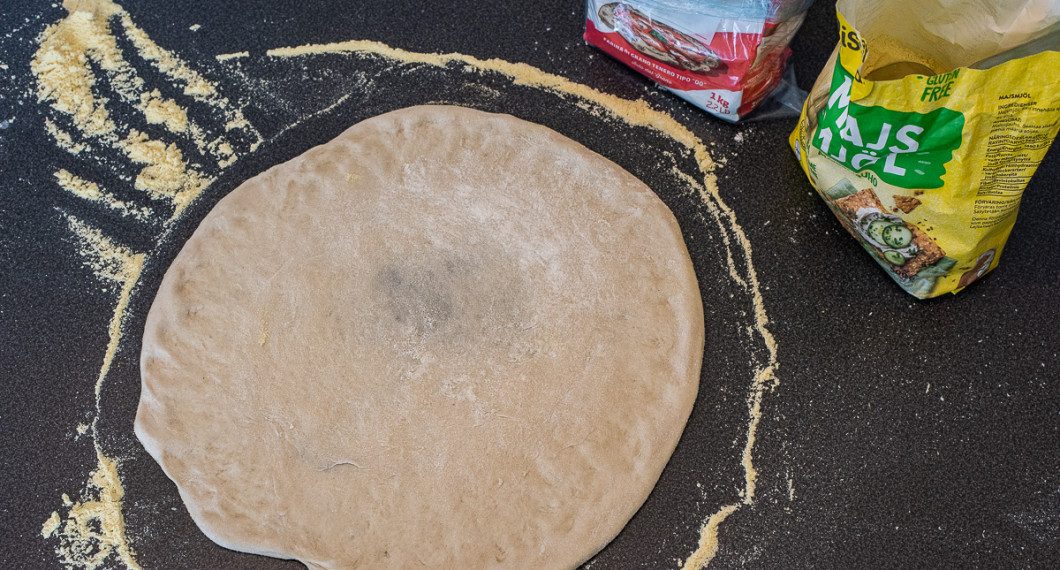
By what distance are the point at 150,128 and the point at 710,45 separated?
3.47 ft

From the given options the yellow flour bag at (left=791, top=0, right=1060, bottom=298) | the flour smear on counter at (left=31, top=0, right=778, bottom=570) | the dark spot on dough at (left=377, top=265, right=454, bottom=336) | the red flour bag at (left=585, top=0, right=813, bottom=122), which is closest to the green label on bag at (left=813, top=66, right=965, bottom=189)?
the yellow flour bag at (left=791, top=0, right=1060, bottom=298)

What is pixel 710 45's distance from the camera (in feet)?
4.00

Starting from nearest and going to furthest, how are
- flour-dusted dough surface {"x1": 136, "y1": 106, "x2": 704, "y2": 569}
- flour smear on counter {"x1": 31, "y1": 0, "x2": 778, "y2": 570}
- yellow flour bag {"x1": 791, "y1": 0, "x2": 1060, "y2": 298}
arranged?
yellow flour bag {"x1": 791, "y1": 0, "x2": 1060, "y2": 298}
flour-dusted dough surface {"x1": 136, "y1": 106, "x2": 704, "y2": 569}
flour smear on counter {"x1": 31, "y1": 0, "x2": 778, "y2": 570}

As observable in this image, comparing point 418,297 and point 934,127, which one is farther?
point 418,297

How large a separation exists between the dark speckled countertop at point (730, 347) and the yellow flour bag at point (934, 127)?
0.34 ft

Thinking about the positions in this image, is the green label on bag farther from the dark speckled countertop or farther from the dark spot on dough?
the dark spot on dough

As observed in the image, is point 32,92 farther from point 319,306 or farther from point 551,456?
point 551,456

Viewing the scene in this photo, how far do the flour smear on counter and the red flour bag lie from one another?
0.28 feet

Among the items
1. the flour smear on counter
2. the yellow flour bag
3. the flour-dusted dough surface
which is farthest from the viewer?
the flour smear on counter

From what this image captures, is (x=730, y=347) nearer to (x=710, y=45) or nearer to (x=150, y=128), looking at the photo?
(x=710, y=45)

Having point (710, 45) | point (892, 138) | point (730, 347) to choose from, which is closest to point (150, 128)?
point (710, 45)

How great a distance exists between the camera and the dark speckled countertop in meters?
1.17

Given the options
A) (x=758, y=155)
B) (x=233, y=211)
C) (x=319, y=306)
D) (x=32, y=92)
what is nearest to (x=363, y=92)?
(x=233, y=211)

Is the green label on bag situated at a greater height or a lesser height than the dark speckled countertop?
greater
